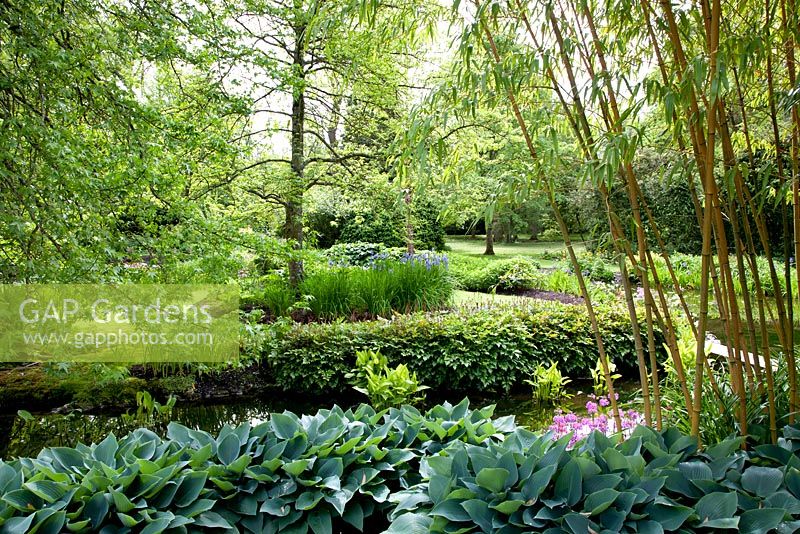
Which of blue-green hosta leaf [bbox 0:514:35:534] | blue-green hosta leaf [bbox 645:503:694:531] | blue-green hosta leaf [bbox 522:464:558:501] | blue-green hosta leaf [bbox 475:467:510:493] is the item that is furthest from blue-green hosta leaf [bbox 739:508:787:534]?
blue-green hosta leaf [bbox 0:514:35:534]

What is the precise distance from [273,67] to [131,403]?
2.78 metres

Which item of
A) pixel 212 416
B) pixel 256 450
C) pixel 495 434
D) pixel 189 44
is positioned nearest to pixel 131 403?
pixel 212 416

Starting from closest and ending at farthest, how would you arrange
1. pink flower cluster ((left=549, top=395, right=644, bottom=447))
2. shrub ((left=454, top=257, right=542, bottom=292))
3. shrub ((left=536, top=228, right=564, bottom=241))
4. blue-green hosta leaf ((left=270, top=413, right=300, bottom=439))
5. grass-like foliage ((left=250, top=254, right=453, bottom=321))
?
blue-green hosta leaf ((left=270, top=413, right=300, bottom=439))
pink flower cluster ((left=549, top=395, right=644, bottom=447))
grass-like foliage ((left=250, top=254, right=453, bottom=321))
shrub ((left=454, top=257, right=542, bottom=292))
shrub ((left=536, top=228, right=564, bottom=241))

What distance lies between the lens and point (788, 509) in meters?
1.43

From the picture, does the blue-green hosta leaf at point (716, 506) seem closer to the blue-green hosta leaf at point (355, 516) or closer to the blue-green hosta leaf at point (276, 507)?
the blue-green hosta leaf at point (355, 516)

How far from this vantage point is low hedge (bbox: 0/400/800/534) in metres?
1.45

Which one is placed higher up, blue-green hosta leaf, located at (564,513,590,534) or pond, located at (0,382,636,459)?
blue-green hosta leaf, located at (564,513,590,534)

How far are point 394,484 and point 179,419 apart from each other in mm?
2846

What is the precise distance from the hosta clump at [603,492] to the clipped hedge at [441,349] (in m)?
3.08

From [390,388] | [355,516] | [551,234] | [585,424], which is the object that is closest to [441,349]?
[390,388]

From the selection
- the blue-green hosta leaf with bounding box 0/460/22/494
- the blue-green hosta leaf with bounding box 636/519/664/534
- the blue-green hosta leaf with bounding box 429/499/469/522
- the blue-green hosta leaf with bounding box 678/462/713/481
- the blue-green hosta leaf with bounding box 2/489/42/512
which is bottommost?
the blue-green hosta leaf with bounding box 636/519/664/534

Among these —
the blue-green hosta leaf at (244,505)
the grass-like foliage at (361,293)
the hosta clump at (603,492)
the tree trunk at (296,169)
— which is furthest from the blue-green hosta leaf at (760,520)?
the tree trunk at (296,169)

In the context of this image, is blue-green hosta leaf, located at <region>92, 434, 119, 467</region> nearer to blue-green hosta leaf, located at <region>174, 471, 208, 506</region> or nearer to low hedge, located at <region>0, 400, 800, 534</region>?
low hedge, located at <region>0, 400, 800, 534</region>

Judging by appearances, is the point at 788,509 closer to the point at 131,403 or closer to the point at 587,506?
the point at 587,506
